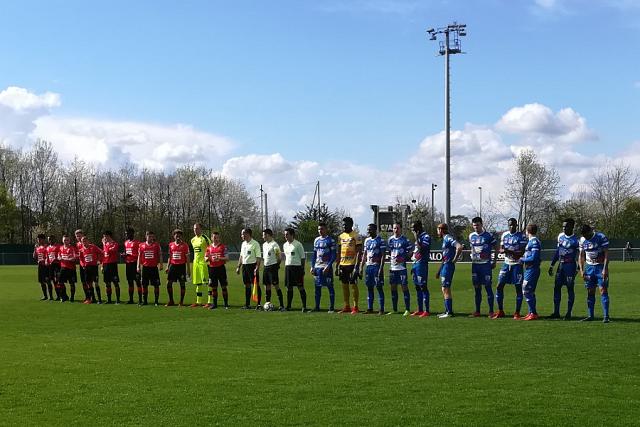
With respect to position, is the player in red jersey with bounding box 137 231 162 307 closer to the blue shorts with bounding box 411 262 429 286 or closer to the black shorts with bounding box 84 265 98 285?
the black shorts with bounding box 84 265 98 285

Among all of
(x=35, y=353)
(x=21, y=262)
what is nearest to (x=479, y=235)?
(x=35, y=353)

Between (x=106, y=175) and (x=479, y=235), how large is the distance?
84892 millimetres

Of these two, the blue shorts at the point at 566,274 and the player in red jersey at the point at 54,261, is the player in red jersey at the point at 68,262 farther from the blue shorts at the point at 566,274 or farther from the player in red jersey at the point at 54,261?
the blue shorts at the point at 566,274

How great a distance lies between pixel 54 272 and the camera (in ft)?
82.1

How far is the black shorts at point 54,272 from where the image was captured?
24.8 m

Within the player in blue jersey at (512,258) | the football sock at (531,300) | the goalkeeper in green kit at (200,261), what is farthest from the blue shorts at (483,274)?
the goalkeeper in green kit at (200,261)

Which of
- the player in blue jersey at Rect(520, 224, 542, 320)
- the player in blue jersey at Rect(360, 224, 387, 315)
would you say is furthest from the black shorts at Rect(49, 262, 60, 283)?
the player in blue jersey at Rect(520, 224, 542, 320)

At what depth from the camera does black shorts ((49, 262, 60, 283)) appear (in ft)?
81.3

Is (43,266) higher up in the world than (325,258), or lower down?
lower down

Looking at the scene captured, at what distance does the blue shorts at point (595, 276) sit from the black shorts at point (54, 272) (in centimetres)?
1556

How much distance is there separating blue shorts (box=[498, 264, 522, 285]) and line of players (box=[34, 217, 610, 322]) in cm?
2

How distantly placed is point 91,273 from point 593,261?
14.2 m

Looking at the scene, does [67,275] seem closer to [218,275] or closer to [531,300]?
[218,275]

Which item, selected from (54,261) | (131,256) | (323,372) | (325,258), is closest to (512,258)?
(325,258)
